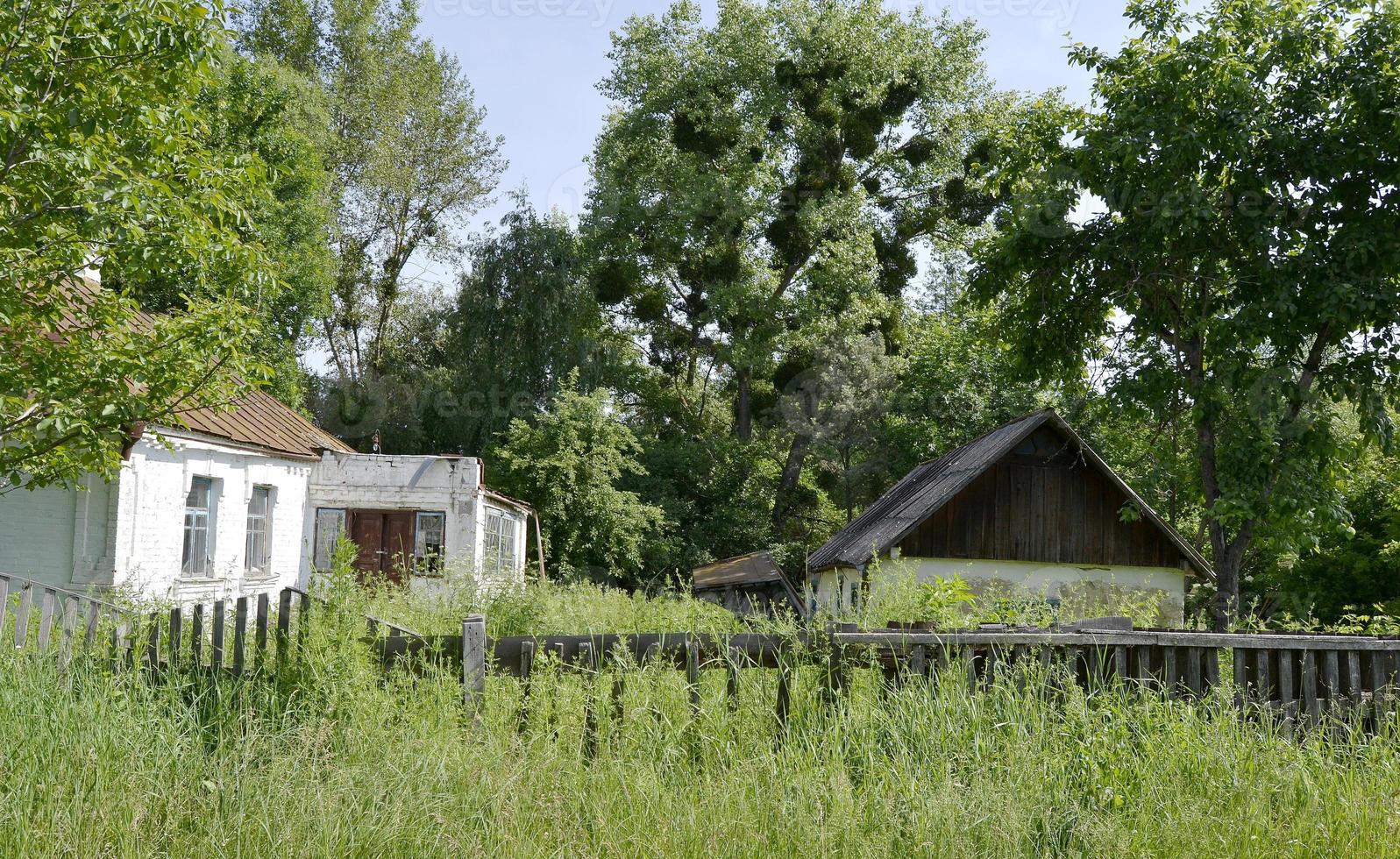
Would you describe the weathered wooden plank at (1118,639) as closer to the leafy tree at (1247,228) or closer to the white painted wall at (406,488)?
the leafy tree at (1247,228)

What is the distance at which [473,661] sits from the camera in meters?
5.71

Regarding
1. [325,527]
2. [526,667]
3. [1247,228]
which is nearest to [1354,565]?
[1247,228]

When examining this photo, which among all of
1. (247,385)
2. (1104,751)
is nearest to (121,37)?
(247,385)

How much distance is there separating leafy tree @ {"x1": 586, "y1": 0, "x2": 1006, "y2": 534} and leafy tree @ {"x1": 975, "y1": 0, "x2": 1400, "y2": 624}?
16.4 meters

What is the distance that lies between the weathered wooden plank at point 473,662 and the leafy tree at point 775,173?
26.3 meters

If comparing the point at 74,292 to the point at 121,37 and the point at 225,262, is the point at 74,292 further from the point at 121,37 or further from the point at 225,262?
the point at 121,37

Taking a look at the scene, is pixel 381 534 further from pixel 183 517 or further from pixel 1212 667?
pixel 1212 667

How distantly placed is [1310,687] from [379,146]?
1366 inches

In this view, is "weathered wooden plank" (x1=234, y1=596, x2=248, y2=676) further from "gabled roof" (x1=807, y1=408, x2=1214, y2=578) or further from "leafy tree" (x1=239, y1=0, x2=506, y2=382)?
"leafy tree" (x1=239, y1=0, x2=506, y2=382)

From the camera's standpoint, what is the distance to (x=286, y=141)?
27.4 meters

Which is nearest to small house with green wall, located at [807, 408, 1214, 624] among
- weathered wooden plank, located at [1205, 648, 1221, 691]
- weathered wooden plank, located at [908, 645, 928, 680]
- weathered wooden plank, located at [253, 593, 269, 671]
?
weathered wooden plank, located at [1205, 648, 1221, 691]

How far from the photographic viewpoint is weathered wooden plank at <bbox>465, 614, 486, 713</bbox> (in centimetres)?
561

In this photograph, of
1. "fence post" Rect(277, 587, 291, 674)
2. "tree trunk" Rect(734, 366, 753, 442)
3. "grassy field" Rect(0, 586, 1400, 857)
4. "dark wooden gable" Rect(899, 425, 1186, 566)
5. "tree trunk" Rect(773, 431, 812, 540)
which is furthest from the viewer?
"tree trunk" Rect(734, 366, 753, 442)

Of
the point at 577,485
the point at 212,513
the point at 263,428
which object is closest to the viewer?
the point at 212,513
